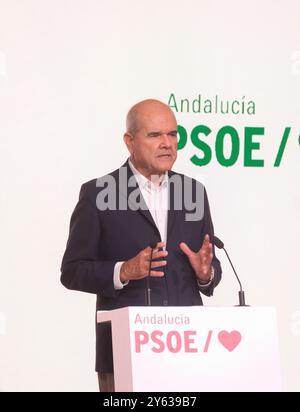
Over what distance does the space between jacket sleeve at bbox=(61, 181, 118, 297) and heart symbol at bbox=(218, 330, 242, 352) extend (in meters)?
0.76

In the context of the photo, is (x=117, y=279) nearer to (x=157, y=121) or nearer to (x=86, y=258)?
(x=86, y=258)

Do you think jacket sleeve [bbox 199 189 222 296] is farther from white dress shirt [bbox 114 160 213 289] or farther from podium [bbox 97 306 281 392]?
podium [bbox 97 306 281 392]

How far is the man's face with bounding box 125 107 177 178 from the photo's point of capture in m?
4.38

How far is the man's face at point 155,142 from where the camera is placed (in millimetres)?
4383

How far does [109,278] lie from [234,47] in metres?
1.65

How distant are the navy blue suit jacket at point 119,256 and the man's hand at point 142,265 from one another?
0.13m

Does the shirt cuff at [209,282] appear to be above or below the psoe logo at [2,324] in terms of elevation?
above

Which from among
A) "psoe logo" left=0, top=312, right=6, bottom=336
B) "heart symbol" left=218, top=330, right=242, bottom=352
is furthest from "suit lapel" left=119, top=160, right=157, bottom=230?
"heart symbol" left=218, top=330, right=242, bottom=352

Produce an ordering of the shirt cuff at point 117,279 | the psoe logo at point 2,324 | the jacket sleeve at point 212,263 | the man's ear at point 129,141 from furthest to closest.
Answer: the psoe logo at point 2,324 < the man's ear at point 129,141 < the jacket sleeve at point 212,263 < the shirt cuff at point 117,279

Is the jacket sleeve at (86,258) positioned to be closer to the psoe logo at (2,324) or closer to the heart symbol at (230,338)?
the psoe logo at (2,324)

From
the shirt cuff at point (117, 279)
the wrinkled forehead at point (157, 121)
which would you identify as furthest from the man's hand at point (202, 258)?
the wrinkled forehead at point (157, 121)

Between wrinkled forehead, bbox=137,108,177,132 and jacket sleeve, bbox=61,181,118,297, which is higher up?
wrinkled forehead, bbox=137,108,177,132
